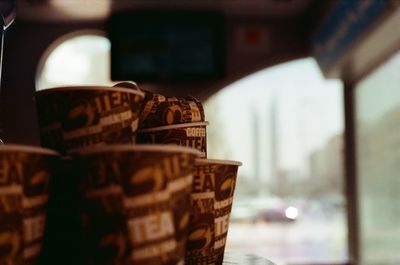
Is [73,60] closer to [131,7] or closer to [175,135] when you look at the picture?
[131,7]

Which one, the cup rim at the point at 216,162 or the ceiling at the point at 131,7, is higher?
Answer: the ceiling at the point at 131,7

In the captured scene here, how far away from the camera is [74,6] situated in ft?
13.8

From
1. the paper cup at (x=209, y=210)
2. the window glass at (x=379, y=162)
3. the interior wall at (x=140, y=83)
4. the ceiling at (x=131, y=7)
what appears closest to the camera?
the paper cup at (x=209, y=210)

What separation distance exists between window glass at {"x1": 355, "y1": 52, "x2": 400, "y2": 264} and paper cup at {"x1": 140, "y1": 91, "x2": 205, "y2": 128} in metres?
2.94

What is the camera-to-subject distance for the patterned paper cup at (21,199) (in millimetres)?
560

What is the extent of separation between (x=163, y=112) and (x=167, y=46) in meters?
3.44

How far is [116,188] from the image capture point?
57cm

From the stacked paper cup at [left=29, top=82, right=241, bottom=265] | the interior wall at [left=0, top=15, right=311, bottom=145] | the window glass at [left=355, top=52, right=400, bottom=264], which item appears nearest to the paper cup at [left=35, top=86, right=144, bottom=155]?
the stacked paper cup at [left=29, top=82, right=241, bottom=265]

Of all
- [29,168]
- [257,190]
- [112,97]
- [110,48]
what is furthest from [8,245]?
[257,190]

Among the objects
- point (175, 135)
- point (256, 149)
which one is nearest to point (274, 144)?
point (256, 149)

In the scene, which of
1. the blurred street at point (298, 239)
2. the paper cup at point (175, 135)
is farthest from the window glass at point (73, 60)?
the paper cup at point (175, 135)

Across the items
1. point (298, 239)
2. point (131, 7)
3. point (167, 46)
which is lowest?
point (298, 239)

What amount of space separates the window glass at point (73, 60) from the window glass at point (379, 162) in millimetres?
2167

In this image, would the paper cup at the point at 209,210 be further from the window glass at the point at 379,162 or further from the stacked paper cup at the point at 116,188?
the window glass at the point at 379,162
